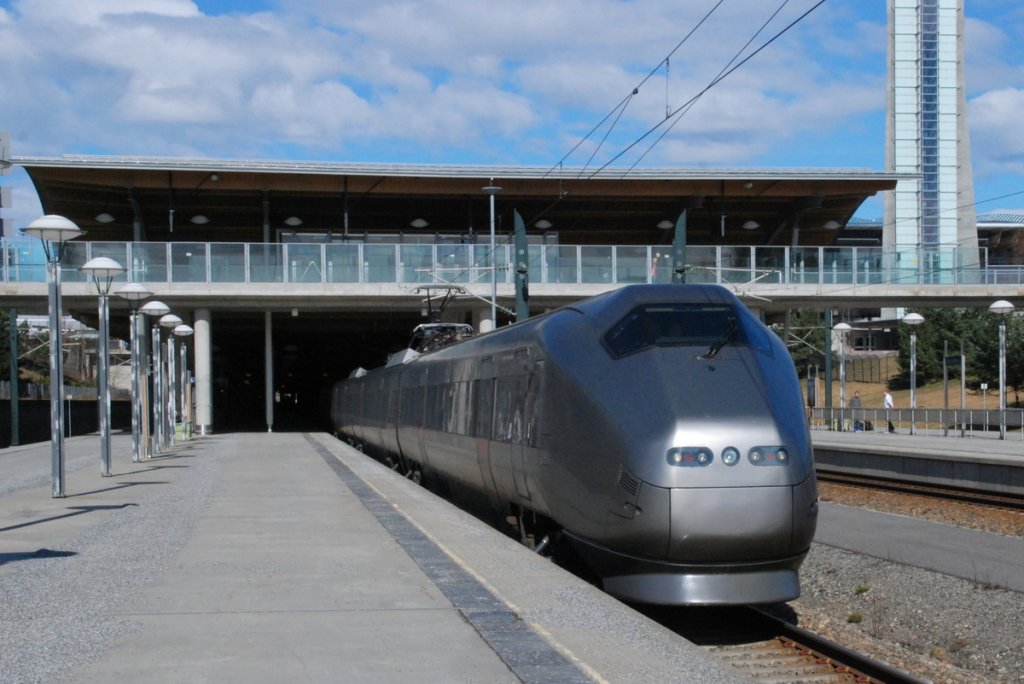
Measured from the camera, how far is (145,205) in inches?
1842

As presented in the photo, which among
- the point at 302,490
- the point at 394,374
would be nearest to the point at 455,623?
the point at 302,490

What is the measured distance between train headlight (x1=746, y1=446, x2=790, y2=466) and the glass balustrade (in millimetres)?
30608

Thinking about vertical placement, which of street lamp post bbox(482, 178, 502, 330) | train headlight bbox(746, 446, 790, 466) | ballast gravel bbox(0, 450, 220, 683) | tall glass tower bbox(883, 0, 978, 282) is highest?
tall glass tower bbox(883, 0, 978, 282)

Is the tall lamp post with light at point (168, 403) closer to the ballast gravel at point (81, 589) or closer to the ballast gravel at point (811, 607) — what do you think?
the ballast gravel at point (81, 589)

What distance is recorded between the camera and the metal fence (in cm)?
3712

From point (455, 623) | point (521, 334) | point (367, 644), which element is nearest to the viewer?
point (367, 644)

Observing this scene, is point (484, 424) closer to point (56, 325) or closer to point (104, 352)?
point (56, 325)

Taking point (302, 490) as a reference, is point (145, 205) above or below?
above

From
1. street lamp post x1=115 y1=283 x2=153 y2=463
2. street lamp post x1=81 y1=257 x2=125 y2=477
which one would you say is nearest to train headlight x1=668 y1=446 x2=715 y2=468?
street lamp post x1=81 y1=257 x2=125 y2=477

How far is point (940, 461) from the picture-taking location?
77.3 feet

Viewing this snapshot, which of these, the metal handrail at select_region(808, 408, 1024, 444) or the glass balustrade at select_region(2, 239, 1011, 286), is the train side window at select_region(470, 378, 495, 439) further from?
the metal handrail at select_region(808, 408, 1024, 444)

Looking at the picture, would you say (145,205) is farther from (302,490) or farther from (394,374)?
(302,490)

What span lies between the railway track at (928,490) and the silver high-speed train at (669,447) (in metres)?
9.88

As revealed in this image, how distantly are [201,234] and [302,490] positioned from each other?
34.2m
